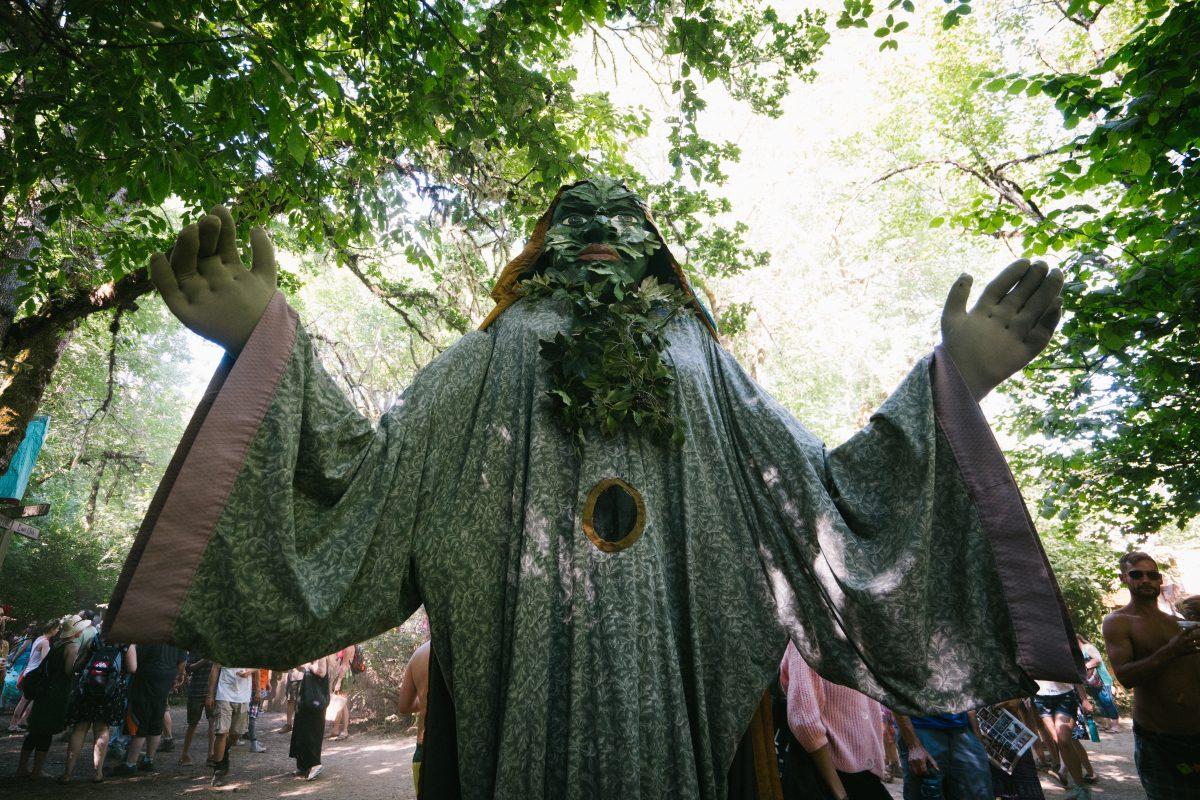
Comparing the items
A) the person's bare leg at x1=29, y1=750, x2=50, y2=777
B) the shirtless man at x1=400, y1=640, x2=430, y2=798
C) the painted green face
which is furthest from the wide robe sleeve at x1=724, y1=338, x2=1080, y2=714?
the person's bare leg at x1=29, y1=750, x2=50, y2=777

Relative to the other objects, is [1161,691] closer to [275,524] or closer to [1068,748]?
[1068,748]

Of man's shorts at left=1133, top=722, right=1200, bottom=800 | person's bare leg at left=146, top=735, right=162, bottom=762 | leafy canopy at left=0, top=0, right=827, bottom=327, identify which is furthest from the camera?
person's bare leg at left=146, top=735, right=162, bottom=762

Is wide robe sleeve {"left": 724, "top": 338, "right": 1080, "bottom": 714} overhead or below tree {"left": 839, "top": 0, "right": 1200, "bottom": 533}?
below

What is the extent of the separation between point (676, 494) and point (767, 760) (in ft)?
3.10

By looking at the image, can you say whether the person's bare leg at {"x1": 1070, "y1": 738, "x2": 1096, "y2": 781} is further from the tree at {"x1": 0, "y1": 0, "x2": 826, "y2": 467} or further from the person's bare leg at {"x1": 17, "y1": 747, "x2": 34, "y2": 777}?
the person's bare leg at {"x1": 17, "y1": 747, "x2": 34, "y2": 777}

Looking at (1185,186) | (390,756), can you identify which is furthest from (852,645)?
(390,756)

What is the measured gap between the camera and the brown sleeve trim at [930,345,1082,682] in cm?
190

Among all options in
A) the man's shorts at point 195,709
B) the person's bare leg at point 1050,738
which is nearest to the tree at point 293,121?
the man's shorts at point 195,709

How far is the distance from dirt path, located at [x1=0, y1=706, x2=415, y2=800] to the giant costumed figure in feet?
22.2

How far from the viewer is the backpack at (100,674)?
7680 mm

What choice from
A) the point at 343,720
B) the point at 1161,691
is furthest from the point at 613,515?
the point at 343,720

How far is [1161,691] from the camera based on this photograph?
435cm

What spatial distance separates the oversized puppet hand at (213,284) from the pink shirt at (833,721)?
2915 millimetres

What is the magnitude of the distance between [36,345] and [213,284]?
5175mm
